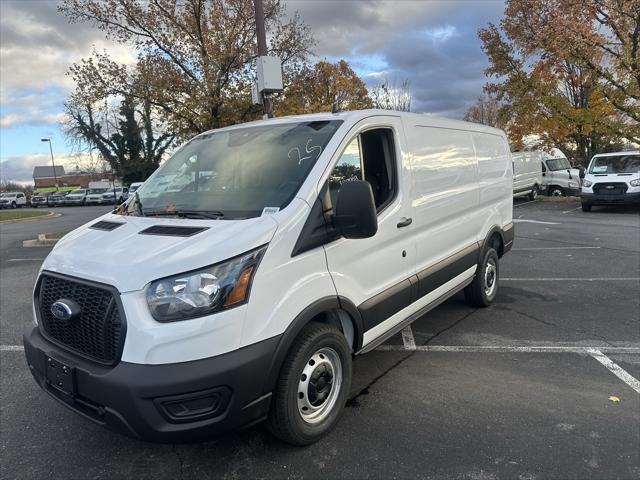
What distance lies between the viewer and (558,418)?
320cm

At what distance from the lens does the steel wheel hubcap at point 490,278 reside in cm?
566

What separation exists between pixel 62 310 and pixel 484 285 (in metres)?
4.50

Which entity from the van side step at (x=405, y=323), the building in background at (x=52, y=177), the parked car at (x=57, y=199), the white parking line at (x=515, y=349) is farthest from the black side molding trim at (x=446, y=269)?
the building in background at (x=52, y=177)

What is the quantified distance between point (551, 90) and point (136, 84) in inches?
630

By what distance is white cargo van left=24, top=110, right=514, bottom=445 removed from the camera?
232cm

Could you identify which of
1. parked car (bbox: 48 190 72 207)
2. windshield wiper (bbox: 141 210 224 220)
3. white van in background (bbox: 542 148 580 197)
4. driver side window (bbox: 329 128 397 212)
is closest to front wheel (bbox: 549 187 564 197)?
white van in background (bbox: 542 148 580 197)

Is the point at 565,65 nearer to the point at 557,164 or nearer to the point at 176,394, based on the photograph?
the point at 557,164

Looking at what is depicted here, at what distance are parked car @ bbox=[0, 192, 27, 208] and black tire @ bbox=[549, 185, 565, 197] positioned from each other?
162 ft

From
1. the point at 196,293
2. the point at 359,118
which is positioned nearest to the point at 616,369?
the point at 359,118

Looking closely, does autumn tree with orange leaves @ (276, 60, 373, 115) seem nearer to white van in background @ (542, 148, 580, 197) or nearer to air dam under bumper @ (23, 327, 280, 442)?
air dam under bumper @ (23, 327, 280, 442)

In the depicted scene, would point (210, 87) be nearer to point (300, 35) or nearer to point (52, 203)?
point (300, 35)

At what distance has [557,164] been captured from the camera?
23.5 metres

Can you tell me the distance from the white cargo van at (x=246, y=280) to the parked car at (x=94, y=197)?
4573 cm

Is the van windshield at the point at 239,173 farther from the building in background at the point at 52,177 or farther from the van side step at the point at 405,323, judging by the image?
the building in background at the point at 52,177
